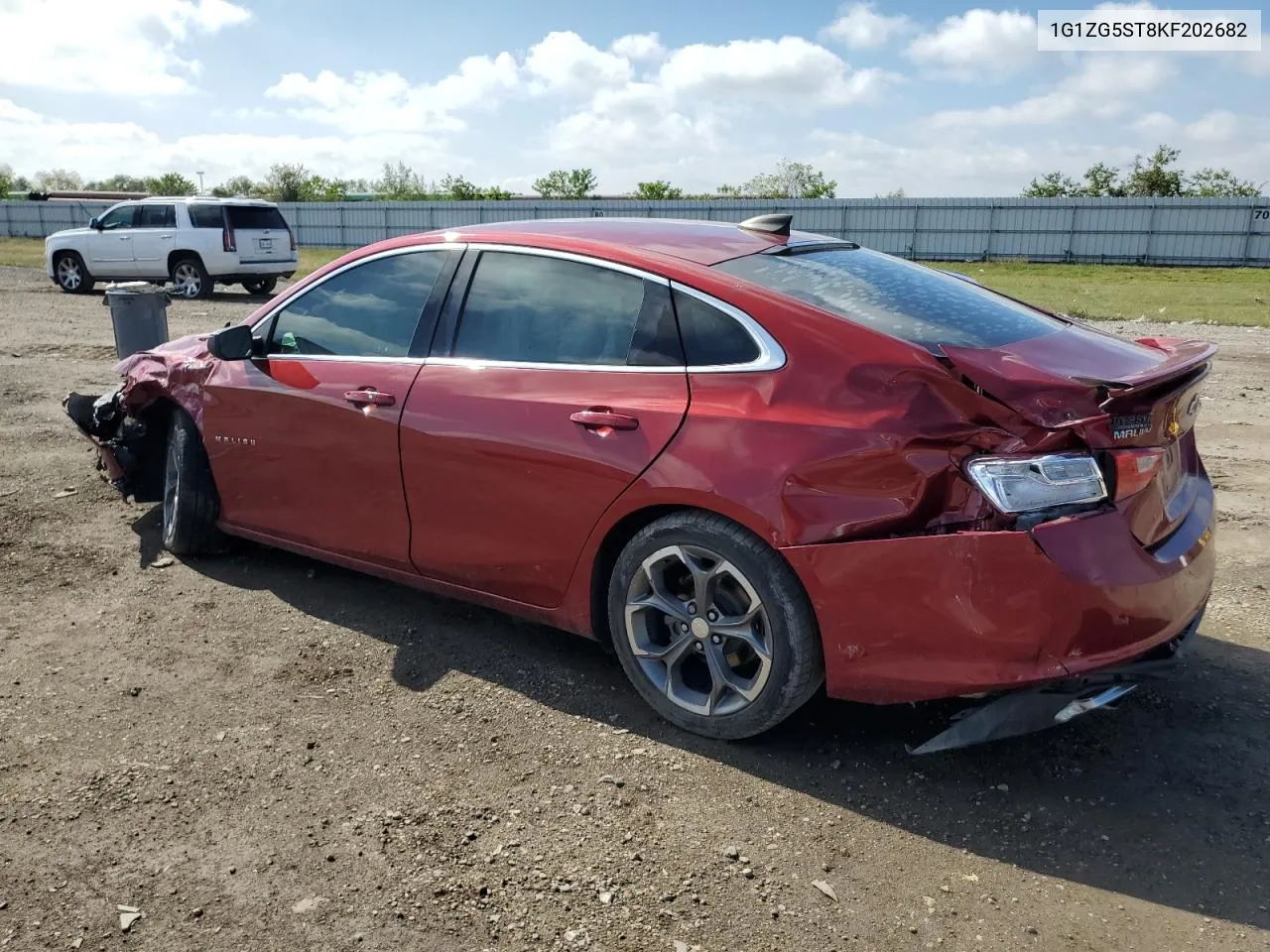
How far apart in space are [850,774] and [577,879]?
3.15 feet

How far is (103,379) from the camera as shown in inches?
375

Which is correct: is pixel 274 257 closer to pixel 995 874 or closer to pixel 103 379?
pixel 103 379

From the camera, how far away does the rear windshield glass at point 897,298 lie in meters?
3.10

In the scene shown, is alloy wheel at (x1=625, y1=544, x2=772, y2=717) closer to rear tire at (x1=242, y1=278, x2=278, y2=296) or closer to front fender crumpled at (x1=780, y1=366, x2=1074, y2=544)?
front fender crumpled at (x1=780, y1=366, x2=1074, y2=544)

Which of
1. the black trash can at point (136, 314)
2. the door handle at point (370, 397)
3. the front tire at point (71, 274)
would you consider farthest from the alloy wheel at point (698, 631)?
the front tire at point (71, 274)

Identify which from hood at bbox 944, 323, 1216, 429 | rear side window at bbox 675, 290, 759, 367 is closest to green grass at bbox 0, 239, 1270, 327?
hood at bbox 944, 323, 1216, 429

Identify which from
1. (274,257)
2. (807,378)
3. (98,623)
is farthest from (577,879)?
(274,257)

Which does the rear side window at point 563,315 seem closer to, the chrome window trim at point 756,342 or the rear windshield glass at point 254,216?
the chrome window trim at point 756,342

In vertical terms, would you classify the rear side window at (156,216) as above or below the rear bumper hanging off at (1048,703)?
above

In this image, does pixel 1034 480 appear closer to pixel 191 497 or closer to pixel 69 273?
pixel 191 497

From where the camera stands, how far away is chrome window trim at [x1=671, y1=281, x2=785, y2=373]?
306cm

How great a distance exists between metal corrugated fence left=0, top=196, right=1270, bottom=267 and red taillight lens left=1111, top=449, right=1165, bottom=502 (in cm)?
2914

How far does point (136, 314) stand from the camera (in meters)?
8.34

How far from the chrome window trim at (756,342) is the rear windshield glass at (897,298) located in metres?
0.16
